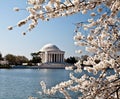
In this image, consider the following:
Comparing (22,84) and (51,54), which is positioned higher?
(51,54)

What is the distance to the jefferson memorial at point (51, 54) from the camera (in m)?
136

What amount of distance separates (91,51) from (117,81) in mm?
873

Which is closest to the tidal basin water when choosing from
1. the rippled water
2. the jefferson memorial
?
the rippled water

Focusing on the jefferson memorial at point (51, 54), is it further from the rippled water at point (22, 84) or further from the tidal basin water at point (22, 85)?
the rippled water at point (22, 84)

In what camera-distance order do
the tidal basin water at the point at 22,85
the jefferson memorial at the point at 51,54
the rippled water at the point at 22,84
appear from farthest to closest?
the jefferson memorial at the point at 51,54 → the tidal basin water at the point at 22,85 → the rippled water at the point at 22,84

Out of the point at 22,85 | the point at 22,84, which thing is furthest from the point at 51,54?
the point at 22,85

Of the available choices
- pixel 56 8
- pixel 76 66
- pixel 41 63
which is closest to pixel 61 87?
pixel 76 66

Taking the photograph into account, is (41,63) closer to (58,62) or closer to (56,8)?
(58,62)

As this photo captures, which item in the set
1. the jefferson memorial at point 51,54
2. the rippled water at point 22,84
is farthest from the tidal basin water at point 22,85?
the jefferson memorial at point 51,54

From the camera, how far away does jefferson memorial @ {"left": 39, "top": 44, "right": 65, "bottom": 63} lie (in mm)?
136125

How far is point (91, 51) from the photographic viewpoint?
524 cm

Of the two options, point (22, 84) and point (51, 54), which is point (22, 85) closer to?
point (22, 84)

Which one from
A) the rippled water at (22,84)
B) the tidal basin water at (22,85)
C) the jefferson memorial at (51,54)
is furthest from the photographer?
the jefferson memorial at (51,54)

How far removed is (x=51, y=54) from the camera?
136m
